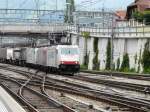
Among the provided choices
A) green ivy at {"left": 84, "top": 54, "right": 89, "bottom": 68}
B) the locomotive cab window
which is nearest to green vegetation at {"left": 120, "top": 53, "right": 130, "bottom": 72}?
green ivy at {"left": 84, "top": 54, "right": 89, "bottom": 68}

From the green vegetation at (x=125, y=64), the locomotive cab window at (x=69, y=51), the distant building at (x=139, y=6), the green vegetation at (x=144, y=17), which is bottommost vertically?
the green vegetation at (x=125, y=64)

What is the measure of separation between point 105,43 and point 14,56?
2906cm

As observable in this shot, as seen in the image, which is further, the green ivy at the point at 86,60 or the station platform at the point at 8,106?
the green ivy at the point at 86,60

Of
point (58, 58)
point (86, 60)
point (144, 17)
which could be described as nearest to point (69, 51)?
point (58, 58)

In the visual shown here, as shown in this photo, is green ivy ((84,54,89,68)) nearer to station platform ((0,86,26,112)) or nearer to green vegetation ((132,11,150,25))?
green vegetation ((132,11,150,25))

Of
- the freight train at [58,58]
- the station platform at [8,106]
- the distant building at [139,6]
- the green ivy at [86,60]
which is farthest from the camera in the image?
the distant building at [139,6]

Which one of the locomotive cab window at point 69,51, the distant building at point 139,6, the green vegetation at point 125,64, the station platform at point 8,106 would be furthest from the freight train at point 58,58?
the distant building at point 139,6

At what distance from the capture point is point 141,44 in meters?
56.9

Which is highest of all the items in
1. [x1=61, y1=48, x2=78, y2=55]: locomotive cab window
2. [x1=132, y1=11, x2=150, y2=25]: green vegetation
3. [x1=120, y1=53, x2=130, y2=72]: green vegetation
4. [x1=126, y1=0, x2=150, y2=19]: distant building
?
[x1=126, y1=0, x2=150, y2=19]: distant building

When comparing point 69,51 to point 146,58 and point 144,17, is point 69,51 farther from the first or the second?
point 144,17

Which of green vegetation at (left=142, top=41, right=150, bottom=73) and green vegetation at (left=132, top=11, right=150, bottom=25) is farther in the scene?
green vegetation at (left=132, top=11, right=150, bottom=25)

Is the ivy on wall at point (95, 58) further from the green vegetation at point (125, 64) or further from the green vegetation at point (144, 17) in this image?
the green vegetation at point (144, 17)

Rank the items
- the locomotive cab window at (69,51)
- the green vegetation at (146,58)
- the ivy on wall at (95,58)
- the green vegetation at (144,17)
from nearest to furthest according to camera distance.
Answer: the locomotive cab window at (69,51) < the green vegetation at (146,58) < the ivy on wall at (95,58) < the green vegetation at (144,17)

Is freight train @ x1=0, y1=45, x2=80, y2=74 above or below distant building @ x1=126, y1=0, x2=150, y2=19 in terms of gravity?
below
